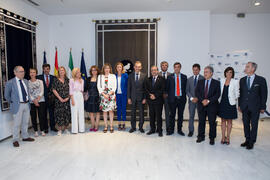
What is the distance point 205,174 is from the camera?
257 centimetres

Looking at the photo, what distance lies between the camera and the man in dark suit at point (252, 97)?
10.9 feet

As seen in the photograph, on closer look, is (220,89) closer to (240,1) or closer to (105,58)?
(240,1)

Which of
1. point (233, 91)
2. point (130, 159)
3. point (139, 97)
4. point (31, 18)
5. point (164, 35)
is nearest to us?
point (130, 159)

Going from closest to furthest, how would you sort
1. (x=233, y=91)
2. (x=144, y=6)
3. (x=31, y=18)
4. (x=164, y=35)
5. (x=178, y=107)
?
(x=233, y=91), (x=178, y=107), (x=31, y=18), (x=144, y=6), (x=164, y=35)

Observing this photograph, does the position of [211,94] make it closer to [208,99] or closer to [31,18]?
[208,99]

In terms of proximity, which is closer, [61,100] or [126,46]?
[61,100]

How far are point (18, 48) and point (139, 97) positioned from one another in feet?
10.0

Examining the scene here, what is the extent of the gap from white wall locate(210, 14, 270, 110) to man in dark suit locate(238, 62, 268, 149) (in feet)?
9.75

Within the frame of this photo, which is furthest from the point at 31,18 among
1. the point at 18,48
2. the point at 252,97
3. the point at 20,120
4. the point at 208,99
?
the point at 252,97

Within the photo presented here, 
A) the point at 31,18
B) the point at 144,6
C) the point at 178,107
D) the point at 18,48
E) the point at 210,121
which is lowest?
the point at 210,121

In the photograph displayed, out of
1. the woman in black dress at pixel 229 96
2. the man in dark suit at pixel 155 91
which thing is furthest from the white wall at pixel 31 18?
the woman in black dress at pixel 229 96

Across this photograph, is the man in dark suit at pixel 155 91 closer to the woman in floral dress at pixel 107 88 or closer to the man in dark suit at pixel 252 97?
the woman in floral dress at pixel 107 88

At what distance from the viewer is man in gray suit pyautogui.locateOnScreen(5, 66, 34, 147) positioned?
11.6 feet

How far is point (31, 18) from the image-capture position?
508cm
